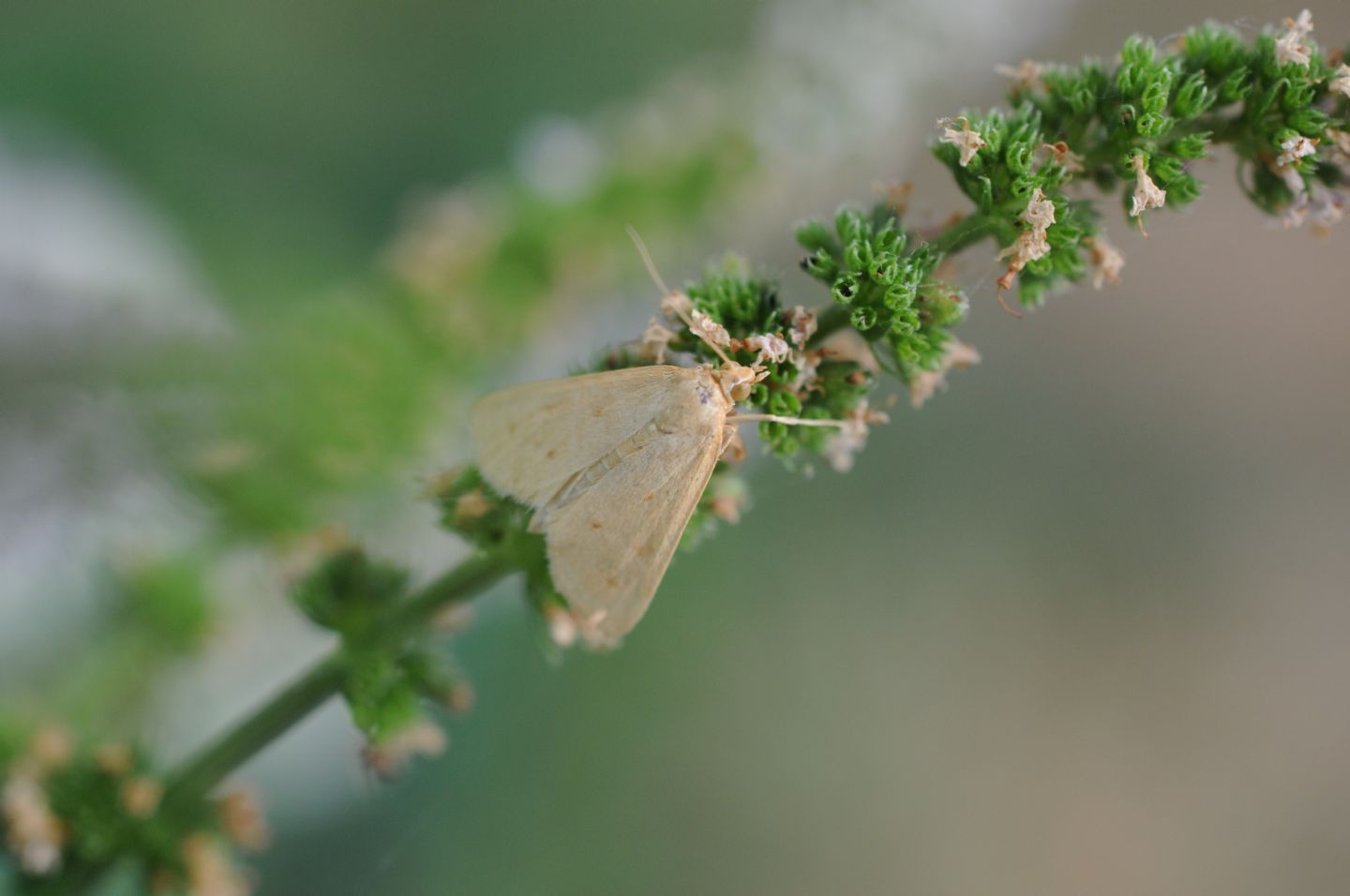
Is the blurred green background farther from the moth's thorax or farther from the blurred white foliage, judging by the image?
the moth's thorax

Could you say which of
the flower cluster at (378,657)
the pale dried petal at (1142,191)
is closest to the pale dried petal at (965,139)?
the pale dried petal at (1142,191)

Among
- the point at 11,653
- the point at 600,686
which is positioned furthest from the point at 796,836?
the point at 11,653

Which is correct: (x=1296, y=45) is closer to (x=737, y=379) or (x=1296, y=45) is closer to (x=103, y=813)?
(x=737, y=379)

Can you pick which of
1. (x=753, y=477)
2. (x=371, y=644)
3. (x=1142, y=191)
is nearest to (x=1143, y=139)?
(x=1142, y=191)

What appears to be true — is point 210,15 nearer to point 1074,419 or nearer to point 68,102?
point 68,102

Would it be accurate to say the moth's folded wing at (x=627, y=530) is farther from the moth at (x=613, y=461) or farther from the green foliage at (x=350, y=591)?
the green foliage at (x=350, y=591)

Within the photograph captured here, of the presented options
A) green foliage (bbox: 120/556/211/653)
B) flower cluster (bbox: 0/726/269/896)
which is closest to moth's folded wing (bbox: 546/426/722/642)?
flower cluster (bbox: 0/726/269/896)
